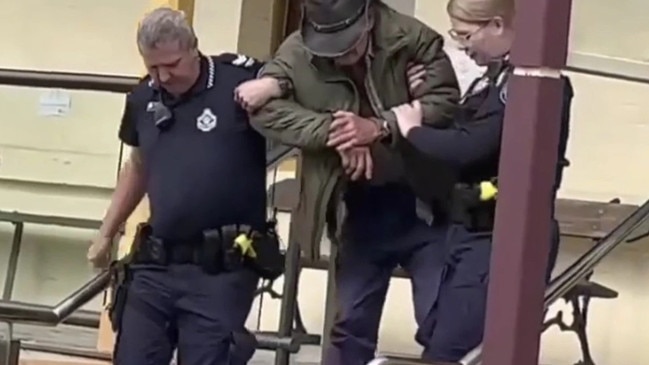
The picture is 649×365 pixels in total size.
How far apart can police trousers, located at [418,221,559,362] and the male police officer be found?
1.98 ft

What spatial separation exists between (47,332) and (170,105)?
2788 mm

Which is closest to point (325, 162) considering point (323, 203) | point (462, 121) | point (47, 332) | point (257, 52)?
point (323, 203)

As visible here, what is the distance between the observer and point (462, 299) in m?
3.57

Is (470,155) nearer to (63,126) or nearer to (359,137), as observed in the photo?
(359,137)

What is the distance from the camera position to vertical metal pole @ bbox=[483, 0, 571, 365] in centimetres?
248

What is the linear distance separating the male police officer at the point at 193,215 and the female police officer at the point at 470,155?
1.91 ft

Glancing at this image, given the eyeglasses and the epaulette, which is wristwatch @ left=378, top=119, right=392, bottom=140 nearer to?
the eyeglasses

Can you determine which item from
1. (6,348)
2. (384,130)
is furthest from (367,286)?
(6,348)

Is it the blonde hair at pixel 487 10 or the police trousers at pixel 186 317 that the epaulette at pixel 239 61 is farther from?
the blonde hair at pixel 487 10

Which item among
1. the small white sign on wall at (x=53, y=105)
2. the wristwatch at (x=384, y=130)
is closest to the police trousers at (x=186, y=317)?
the wristwatch at (x=384, y=130)

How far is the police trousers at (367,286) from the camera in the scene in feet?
12.4

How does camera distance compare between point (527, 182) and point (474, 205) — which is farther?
point (474, 205)

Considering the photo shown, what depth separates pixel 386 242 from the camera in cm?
380

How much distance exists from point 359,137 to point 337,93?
0.65ft
